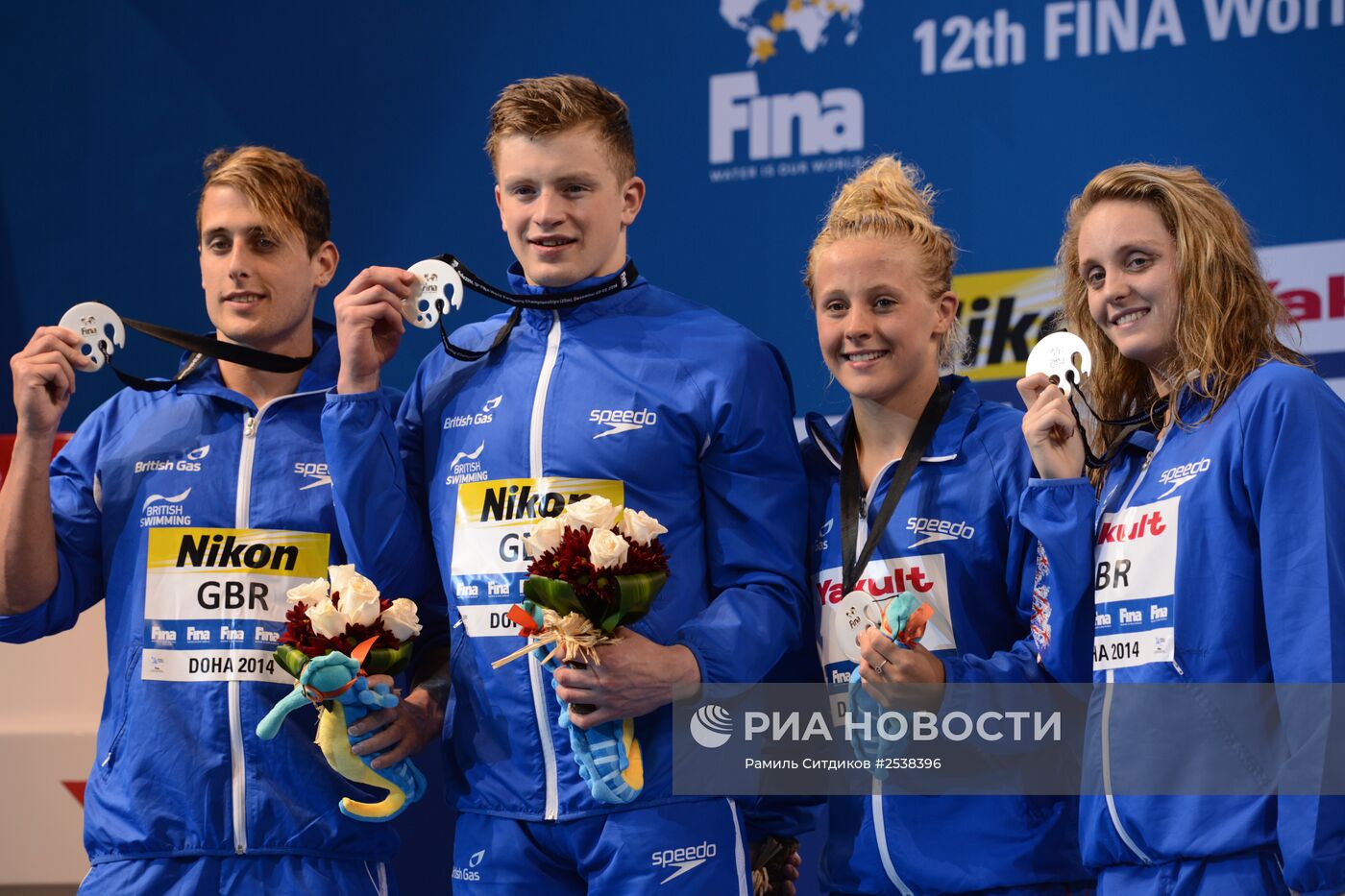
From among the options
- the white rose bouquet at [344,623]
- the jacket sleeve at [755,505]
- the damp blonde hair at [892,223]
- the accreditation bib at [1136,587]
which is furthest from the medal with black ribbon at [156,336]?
the accreditation bib at [1136,587]

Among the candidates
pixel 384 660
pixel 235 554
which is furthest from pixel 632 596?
pixel 235 554

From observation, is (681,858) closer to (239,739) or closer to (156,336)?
(239,739)

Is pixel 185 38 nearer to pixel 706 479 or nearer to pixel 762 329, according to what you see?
pixel 762 329

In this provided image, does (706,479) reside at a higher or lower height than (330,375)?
lower

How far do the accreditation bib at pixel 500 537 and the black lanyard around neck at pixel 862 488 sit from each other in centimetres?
43

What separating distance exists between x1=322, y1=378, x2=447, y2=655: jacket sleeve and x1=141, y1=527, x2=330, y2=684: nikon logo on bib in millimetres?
152

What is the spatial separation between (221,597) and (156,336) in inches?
22.2

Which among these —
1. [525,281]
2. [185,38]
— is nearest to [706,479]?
[525,281]

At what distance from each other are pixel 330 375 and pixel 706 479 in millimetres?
908

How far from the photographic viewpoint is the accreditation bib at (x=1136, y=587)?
252 centimetres

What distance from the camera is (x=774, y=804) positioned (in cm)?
303

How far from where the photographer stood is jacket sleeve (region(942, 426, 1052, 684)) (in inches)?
108

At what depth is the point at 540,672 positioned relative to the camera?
9.08 ft

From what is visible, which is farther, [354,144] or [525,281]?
[354,144]
